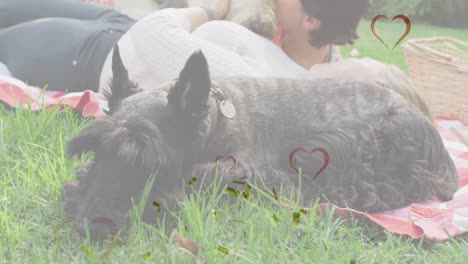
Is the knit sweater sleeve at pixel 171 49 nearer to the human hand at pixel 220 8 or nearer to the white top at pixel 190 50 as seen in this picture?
the white top at pixel 190 50

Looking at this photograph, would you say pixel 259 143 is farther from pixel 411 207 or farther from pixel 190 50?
pixel 190 50

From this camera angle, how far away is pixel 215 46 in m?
3.61

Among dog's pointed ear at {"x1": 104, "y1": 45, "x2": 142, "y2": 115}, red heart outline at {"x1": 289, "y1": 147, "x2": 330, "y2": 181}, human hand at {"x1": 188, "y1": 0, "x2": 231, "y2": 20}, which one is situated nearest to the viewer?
dog's pointed ear at {"x1": 104, "y1": 45, "x2": 142, "y2": 115}

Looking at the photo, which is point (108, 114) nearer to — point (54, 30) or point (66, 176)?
point (66, 176)

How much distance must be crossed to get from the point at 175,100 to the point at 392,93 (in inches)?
50.1

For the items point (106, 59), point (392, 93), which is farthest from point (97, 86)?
point (392, 93)

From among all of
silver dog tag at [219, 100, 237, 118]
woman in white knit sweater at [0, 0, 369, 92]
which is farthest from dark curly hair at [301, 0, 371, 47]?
silver dog tag at [219, 100, 237, 118]

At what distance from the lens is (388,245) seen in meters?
2.24

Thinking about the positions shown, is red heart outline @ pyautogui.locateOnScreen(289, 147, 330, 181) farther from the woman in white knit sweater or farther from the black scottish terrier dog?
the woman in white knit sweater

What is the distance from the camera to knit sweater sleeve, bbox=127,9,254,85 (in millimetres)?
3504

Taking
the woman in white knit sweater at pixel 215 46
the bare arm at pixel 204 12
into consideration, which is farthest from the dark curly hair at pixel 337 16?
the bare arm at pixel 204 12

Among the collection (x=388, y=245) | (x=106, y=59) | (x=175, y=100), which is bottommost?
(x=106, y=59)

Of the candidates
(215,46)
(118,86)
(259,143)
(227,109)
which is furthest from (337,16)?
(118,86)

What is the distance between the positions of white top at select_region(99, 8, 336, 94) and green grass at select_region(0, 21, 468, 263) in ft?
3.09
